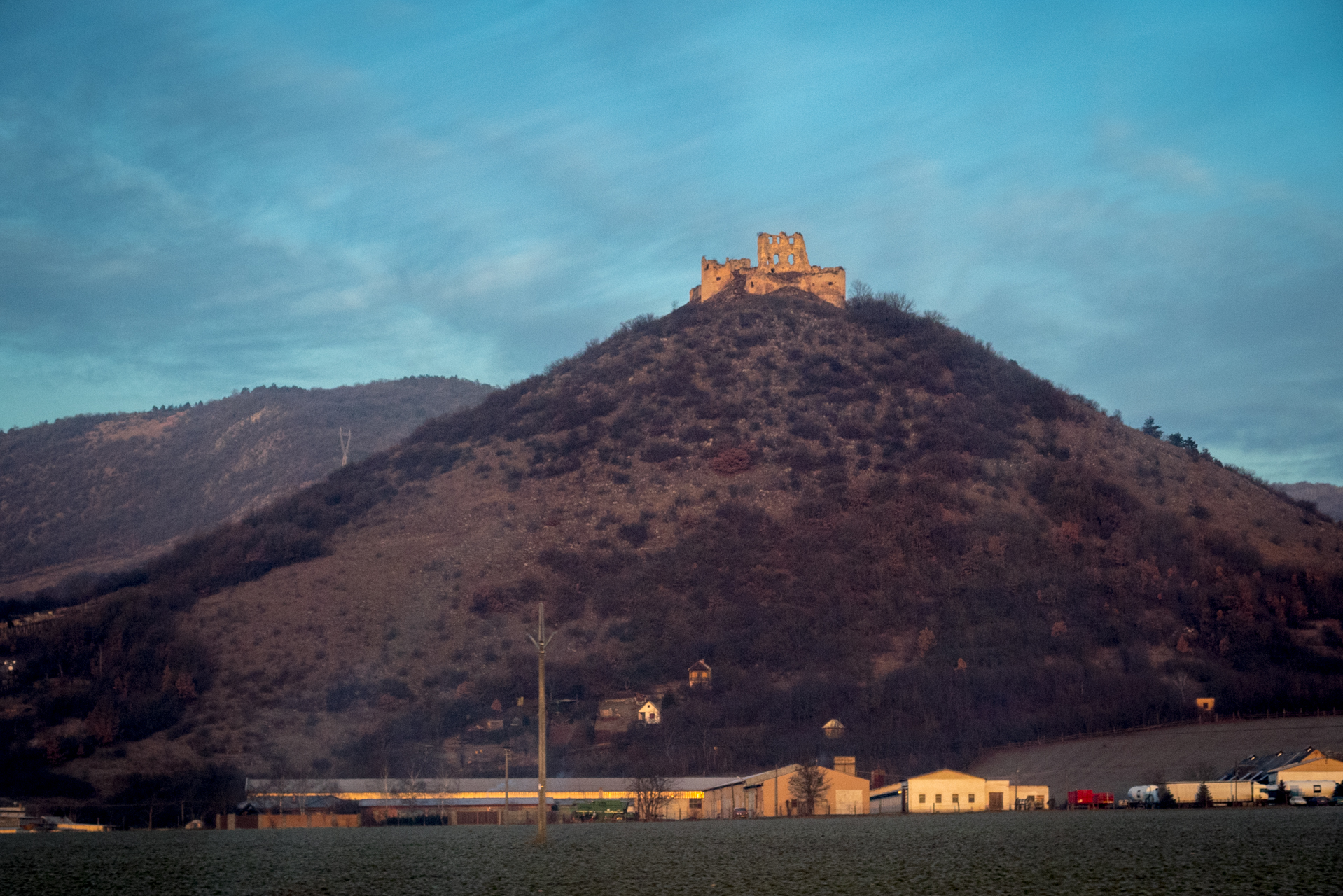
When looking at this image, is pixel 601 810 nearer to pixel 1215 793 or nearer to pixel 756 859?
pixel 1215 793

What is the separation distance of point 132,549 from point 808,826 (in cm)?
14058

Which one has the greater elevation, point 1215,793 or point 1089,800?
point 1215,793

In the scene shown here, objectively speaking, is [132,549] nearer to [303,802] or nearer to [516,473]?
[516,473]

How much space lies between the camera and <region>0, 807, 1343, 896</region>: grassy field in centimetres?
3441

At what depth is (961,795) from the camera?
85.6 meters

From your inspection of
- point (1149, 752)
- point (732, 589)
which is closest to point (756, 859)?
point (1149, 752)

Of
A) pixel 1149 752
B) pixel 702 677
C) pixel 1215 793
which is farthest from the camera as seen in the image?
pixel 702 677

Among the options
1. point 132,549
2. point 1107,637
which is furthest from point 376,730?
point 132,549

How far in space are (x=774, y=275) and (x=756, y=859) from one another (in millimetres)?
122394

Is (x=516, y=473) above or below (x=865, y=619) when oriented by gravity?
above

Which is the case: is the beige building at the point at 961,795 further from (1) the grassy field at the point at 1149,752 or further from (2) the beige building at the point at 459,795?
(2) the beige building at the point at 459,795

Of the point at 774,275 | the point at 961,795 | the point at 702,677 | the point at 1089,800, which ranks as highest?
the point at 774,275

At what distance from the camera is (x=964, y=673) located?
104 meters

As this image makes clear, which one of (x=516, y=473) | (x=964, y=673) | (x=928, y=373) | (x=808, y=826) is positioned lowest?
(x=808, y=826)
